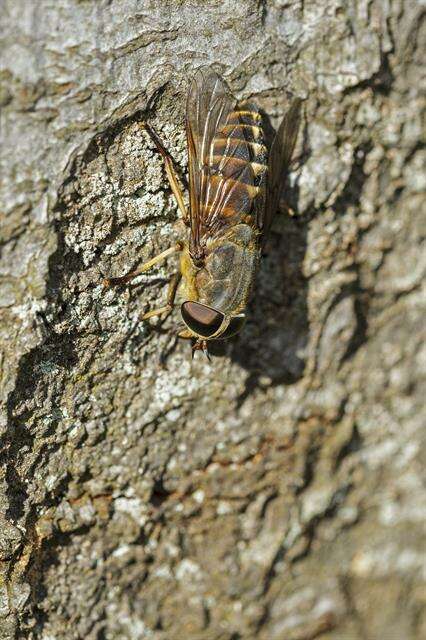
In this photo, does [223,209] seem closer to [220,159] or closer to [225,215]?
[225,215]

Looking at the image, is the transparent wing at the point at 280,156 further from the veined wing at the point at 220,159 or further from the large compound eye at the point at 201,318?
the large compound eye at the point at 201,318

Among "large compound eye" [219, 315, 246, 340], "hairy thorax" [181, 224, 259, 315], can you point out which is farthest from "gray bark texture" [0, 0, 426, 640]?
"large compound eye" [219, 315, 246, 340]

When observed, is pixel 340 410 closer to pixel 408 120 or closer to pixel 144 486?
pixel 144 486

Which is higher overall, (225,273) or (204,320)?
(225,273)

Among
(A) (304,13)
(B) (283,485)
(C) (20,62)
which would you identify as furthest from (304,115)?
(B) (283,485)

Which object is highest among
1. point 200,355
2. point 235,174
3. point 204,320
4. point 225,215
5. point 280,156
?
point 280,156

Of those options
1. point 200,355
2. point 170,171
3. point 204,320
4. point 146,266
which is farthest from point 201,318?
point 170,171

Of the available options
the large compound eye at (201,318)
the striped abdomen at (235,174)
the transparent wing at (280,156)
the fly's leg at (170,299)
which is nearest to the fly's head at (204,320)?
the large compound eye at (201,318)
